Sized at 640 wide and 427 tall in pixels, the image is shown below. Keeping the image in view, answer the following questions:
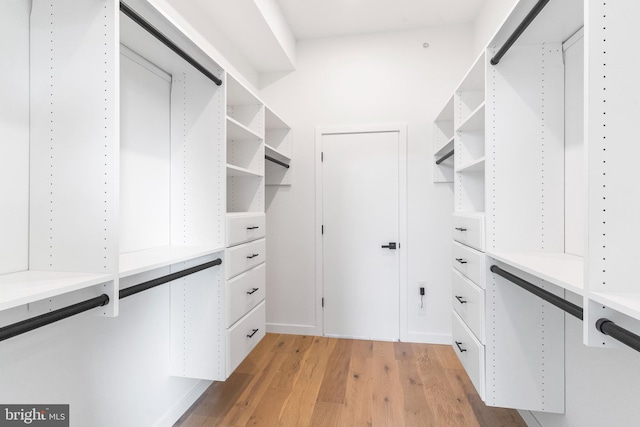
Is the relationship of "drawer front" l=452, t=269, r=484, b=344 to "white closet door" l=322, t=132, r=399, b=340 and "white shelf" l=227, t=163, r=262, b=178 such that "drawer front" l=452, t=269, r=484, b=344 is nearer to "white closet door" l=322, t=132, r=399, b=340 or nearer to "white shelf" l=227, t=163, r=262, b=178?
"white closet door" l=322, t=132, r=399, b=340

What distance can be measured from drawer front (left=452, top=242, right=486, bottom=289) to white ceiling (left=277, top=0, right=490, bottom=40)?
2029 mm

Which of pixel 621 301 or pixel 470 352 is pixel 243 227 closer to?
pixel 470 352

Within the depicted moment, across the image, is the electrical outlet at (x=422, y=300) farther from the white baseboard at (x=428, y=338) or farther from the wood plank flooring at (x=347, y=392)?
the wood plank flooring at (x=347, y=392)

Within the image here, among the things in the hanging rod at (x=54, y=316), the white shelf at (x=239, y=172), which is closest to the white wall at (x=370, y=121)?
the white shelf at (x=239, y=172)

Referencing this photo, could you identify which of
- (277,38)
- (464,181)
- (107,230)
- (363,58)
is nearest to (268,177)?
(277,38)

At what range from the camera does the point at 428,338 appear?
2.85m

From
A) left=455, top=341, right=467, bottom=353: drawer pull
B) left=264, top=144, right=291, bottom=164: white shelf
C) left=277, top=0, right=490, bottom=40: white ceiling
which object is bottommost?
left=455, top=341, right=467, bottom=353: drawer pull

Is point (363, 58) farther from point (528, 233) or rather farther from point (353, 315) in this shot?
point (353, 315)

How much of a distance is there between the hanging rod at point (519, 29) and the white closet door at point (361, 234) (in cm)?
144

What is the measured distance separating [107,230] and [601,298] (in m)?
1.51

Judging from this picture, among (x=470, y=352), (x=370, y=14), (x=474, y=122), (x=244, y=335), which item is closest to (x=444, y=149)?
(x=474, y=122)

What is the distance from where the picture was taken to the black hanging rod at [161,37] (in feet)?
3.65

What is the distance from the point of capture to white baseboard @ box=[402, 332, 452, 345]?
2828mm

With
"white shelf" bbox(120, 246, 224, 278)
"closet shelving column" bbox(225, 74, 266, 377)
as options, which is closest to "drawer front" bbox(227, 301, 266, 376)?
"closet shelving column" bbox(225, 74, 266, 377)
